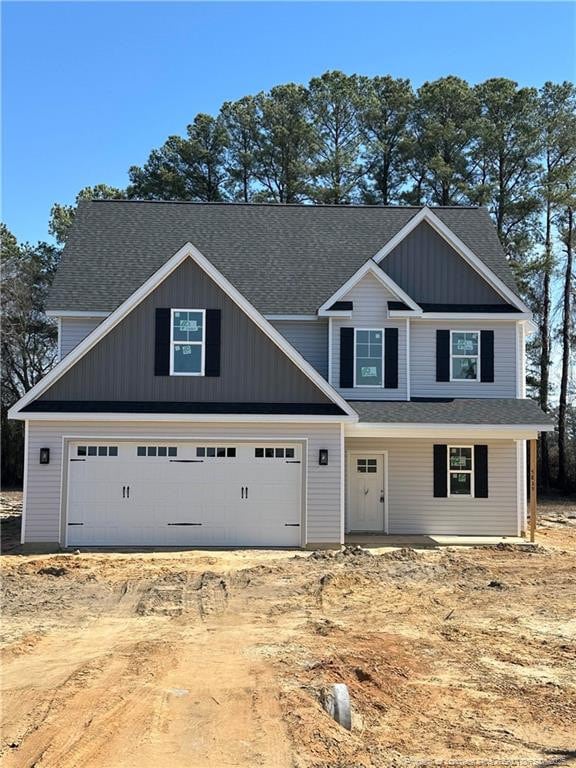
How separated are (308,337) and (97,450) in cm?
693

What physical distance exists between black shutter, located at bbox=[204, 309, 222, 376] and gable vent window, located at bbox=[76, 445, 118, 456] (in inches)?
110

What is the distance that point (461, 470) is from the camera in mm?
20328

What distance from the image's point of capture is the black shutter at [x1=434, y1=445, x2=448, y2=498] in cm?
2020

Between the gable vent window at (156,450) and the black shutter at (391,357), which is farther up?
the black shutter at (391,357)

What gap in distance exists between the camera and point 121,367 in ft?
57.4

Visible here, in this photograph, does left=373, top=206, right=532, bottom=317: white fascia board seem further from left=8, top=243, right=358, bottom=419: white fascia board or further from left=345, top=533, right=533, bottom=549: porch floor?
left=345, top=533, right=533, bottom=549: porch floor

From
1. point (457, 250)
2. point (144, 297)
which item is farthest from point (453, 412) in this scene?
point (144, 297)

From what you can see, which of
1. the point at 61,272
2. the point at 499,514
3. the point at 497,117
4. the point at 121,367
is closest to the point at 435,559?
the point at 499,514

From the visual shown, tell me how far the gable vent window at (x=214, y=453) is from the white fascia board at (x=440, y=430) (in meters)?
2.92

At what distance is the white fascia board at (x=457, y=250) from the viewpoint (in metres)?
21.0

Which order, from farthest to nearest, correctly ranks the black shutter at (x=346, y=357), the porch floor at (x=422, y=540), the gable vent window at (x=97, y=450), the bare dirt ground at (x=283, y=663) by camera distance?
1. the black shutter at (x=346, y=357)
2. the porch floor at (x=422, y=540)
3. the gable vent window at (x=97, y=450)
4. the bare dirt ground at (x=283, y=663)

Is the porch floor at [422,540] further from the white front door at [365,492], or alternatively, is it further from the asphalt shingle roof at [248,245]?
the asphalt shingle roof at [248,245]

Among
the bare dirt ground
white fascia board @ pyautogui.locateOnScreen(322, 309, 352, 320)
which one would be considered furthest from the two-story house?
the bare dirt ground

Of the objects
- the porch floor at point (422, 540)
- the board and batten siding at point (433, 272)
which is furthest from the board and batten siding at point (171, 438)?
the board and batten siding at point (433, 272)
